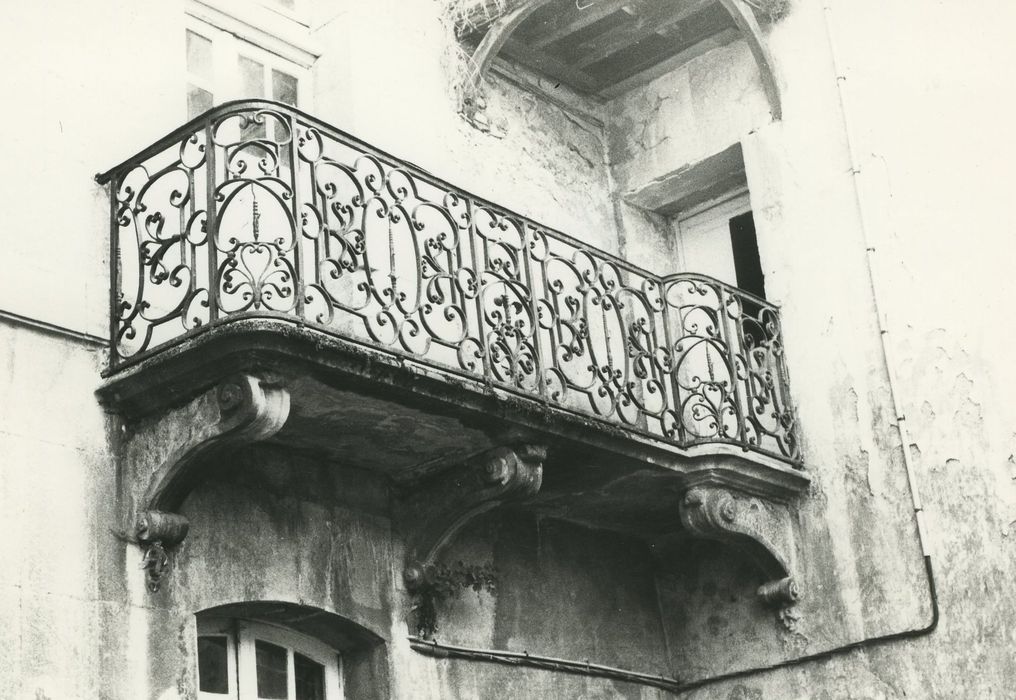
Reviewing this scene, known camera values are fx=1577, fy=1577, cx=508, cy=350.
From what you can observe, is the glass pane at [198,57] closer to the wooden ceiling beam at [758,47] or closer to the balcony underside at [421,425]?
the balcony underside at [421,425]

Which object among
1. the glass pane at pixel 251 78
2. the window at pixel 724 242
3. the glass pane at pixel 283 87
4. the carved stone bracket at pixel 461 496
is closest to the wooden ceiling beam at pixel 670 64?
the window at pixel 724 242

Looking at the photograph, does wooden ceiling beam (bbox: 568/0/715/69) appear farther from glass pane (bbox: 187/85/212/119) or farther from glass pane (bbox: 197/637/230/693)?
glass pane (bbox: 197/637/230/693)

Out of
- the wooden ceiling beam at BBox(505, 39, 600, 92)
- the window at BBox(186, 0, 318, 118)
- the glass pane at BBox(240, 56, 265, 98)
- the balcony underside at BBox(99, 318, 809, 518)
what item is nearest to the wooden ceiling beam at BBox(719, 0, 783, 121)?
the wooden ceiling beam at BBox(505, 39, 600, 92)

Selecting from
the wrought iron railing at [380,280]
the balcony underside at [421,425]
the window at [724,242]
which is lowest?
the balcony underside at [421,425]

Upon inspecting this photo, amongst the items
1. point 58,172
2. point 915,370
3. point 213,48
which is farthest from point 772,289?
point 58,172

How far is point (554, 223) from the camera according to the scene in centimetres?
1031

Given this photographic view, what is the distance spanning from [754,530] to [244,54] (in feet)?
13.3

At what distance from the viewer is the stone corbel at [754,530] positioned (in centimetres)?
891

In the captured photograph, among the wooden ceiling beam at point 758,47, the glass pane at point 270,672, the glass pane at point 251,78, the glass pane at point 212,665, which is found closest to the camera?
the glass pane at point 212,665

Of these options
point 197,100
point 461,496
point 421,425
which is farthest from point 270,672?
point 197,100

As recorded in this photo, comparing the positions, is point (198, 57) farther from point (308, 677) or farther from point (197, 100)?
point (308, 677)

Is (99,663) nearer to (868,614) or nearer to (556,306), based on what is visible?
(556,306)

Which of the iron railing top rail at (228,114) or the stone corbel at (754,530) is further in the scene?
the stone corbel at (754,530)

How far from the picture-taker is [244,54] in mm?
9211
